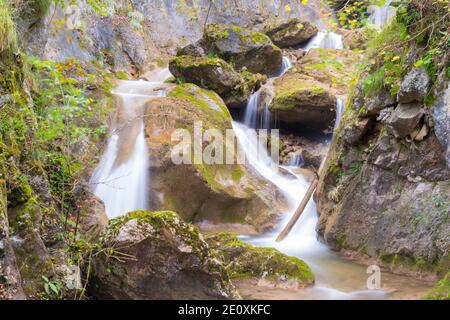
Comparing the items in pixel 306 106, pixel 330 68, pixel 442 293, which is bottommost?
pixel 442 293

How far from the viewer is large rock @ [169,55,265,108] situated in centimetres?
1134

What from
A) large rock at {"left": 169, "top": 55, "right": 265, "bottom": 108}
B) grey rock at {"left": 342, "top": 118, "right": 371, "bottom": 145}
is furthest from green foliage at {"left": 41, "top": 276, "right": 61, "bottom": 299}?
large rock at {"left": 169, "top": 55, "right": 265, "bottom": 108}

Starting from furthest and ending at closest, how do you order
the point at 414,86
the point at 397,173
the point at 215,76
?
the point at 215,76
the point at 397,173
the point at 414,86

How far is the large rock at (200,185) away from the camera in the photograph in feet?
27.6

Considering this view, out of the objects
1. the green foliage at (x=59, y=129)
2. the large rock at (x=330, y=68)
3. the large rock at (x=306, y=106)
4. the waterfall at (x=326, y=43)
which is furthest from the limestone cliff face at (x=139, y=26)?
the green foliage at (x=59, y=129)

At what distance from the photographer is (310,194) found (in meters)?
8.56

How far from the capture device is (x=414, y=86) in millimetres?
5547

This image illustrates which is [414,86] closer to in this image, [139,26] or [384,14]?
[384,14]

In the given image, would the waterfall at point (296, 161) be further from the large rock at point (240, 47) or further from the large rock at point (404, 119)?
the large rock at point (404, 119)

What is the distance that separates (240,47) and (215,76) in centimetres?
237

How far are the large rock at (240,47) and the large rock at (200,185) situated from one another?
4408 millimetres

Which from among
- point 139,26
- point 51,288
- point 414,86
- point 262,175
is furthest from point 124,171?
point 139,26

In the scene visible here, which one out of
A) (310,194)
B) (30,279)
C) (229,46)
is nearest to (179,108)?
(310,194)

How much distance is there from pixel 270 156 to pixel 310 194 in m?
2.87
